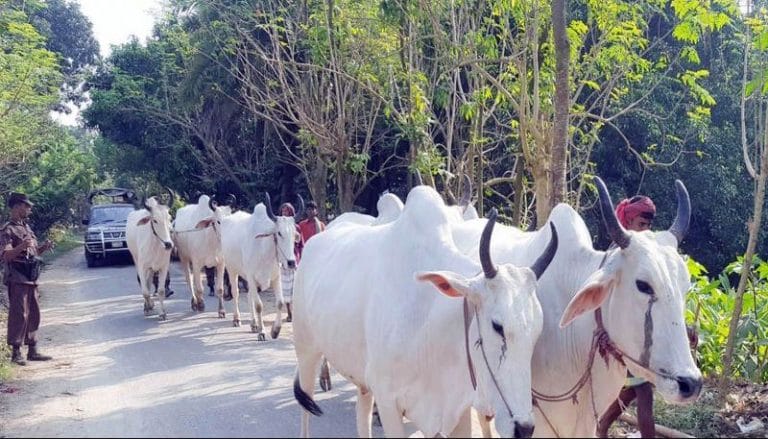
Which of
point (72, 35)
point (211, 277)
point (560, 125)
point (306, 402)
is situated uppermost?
point (72, 35)

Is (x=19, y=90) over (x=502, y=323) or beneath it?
over

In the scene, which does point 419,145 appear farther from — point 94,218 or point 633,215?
point 94,218

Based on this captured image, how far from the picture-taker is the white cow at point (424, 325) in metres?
3.15

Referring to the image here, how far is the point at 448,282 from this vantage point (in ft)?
11.1

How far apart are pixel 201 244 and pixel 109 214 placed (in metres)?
Result: 10.5

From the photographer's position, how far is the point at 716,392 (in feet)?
21.0

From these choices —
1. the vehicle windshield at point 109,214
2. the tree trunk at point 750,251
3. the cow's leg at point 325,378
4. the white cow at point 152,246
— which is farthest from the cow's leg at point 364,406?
the vehicle windshield at point 109,214

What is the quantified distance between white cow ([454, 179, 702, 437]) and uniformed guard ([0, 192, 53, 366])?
6.73m

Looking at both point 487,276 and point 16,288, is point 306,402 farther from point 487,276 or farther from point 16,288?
point 16,288

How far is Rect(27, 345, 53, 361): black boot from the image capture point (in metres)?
9.28

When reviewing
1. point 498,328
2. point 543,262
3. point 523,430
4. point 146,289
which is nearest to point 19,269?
point 146,289

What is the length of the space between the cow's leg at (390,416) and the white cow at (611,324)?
2.05ft

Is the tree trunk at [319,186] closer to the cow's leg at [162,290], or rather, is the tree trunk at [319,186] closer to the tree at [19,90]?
the cow's leg at [162,290]

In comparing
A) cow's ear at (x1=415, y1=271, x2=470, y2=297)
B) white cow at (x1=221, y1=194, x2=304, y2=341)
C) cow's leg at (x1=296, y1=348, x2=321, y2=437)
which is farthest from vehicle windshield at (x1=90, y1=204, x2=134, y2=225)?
cow's ear at (x1=415, y1=271, x2=470, y2=297)
